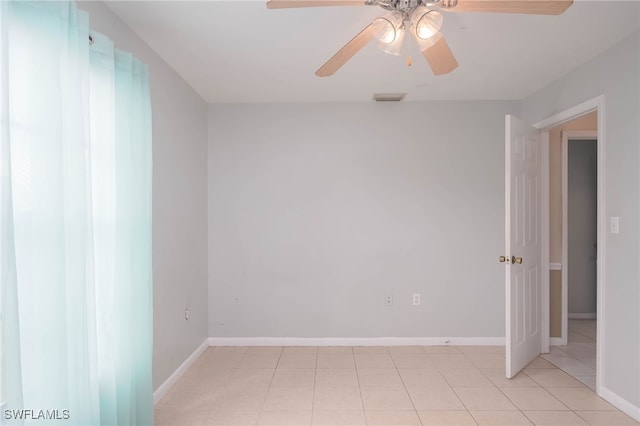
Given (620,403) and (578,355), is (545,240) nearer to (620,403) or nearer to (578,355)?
(578,355)

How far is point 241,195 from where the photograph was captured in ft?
11.6

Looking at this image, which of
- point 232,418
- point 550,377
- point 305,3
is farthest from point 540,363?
point 305,3

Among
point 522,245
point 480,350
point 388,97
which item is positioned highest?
point 388,97

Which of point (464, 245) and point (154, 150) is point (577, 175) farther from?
point (154, 150)

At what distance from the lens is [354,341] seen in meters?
3.47

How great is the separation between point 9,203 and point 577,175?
17.8 ft

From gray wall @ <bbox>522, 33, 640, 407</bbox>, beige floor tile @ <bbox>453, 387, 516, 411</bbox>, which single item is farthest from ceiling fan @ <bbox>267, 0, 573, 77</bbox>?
beige floor tile @ <bbox>453, 387, 516, 411</bbox>

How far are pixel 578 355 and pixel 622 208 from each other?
1.67m

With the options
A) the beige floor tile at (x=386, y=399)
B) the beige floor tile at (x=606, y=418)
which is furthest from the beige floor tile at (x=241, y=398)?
the beige floor tile at (x=606, y=418)

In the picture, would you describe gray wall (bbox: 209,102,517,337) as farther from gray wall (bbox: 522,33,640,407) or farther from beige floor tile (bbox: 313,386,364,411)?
gray wall (bbox: 522,33,640,407)

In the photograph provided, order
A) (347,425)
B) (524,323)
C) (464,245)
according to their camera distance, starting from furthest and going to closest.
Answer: (464,245) < (524,323) < (347,425)

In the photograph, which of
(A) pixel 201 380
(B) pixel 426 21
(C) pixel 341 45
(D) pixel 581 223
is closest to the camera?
(B) pixel 426 21

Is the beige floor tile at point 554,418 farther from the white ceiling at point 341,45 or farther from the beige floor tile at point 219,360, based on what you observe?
the white ceiling at point 341,45

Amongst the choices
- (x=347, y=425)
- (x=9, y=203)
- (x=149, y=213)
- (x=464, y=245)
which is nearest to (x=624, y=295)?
(x=464, y=245)
